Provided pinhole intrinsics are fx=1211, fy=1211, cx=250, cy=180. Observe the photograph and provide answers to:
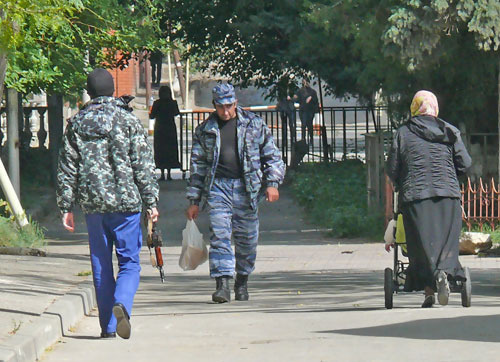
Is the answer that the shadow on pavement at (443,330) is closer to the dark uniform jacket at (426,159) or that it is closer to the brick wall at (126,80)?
the dark uniform jacket at (426,159)

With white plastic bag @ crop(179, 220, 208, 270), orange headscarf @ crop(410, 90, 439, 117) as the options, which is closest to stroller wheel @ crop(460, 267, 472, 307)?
orange headscarf @ crop(410, 90, 439, 117)

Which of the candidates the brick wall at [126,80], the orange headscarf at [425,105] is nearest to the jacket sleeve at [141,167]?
the orange headscarf at [425,105]

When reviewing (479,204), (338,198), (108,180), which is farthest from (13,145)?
(108,180)

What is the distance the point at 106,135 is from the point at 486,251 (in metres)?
6.62

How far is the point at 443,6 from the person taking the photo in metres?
13.2

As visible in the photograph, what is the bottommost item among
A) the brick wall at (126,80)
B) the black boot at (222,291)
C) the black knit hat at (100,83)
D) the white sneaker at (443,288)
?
the black boot at (222,291)

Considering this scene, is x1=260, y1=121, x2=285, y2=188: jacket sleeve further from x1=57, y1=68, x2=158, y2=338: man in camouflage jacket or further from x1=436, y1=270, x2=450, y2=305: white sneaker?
x1=57, y1=68, x2=158, y2=338: man in camouflage jacket

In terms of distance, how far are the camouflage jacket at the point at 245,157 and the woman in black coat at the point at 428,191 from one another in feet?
3.49

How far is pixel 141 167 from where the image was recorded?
25.6ft

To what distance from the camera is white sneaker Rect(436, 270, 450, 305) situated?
858 cm

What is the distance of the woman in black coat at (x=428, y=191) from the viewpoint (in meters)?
8.95

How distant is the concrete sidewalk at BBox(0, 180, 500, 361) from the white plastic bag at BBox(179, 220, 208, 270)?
1.13 feet

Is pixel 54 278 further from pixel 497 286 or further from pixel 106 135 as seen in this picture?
pixel 497 286

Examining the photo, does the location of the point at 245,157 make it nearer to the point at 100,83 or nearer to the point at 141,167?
the point at 141,167
